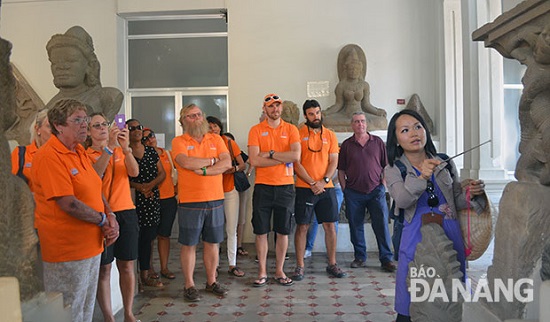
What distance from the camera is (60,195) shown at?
7.27 feet

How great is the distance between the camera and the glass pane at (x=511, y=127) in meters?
6.82

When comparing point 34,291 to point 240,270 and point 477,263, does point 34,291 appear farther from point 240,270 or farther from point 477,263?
point 477,263

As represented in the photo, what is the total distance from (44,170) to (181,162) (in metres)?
1.57

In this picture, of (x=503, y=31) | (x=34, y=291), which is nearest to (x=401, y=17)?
(x=503, y=31)

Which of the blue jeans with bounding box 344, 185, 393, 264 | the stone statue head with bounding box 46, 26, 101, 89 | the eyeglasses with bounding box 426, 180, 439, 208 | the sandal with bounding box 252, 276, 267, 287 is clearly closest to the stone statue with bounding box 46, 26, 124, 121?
the stone statue head with bounding box 46, 26, 101, 89

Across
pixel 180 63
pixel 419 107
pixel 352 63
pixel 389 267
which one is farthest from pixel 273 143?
pixel 180 63

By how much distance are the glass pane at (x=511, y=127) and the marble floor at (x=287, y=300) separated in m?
2.69

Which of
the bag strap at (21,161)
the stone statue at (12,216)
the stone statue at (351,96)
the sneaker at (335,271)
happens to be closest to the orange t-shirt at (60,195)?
the bag strap at (21,161)

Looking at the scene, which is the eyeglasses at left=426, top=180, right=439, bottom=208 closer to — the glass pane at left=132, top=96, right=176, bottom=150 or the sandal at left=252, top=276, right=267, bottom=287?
the sandal at left=252, top=276, right=267, bottom=287

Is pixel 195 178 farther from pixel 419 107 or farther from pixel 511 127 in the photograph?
pixel 511 127

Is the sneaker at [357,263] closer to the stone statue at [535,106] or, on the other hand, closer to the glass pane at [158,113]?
the stone statue at [535,106]

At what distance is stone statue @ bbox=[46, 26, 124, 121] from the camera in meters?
4.26

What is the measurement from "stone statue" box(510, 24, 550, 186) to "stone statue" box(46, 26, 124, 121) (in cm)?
371

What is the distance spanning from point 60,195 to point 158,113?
5.54 m
